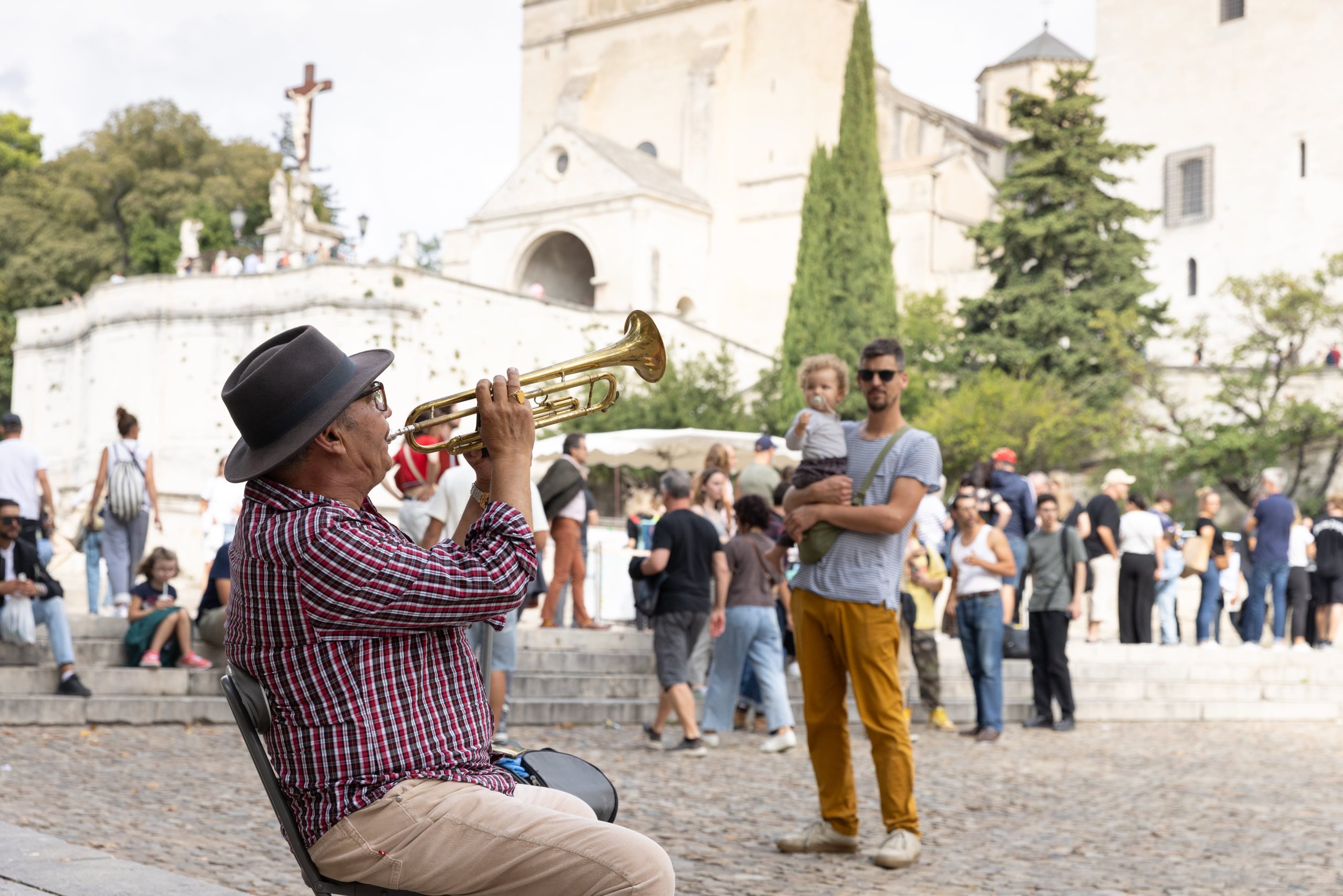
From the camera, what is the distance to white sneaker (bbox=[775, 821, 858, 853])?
5945 mm

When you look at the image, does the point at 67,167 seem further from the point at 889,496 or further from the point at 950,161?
the point at 889,496

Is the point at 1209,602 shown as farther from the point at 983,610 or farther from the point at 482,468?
the point at 482,468

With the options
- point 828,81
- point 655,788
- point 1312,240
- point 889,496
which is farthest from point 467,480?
point 828,81

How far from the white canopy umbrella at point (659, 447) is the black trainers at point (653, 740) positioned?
9234 millimetres

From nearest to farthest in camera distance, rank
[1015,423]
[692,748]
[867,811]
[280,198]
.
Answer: [867,811], [692,748], [1015,423], [280,198]

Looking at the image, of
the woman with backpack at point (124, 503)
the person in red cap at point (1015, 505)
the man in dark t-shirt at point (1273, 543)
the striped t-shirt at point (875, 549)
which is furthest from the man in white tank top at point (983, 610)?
the woman with backpack at point (124, 503)

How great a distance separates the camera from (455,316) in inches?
1487

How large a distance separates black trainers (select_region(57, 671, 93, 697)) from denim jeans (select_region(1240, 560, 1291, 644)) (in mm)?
12177

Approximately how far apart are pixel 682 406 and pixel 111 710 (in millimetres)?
26341

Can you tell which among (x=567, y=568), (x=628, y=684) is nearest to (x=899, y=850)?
(x=628, y=684)

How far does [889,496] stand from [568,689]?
6.13 metres

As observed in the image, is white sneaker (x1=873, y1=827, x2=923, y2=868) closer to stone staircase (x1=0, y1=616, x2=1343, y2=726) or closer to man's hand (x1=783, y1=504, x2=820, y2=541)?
man's hand (x1=783, y1=504, x2=820, y2=541)

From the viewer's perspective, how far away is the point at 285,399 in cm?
278

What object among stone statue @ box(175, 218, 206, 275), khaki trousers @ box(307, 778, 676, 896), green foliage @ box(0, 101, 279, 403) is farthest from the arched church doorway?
khaki trousers @ box(307, 778, 676, 896)
